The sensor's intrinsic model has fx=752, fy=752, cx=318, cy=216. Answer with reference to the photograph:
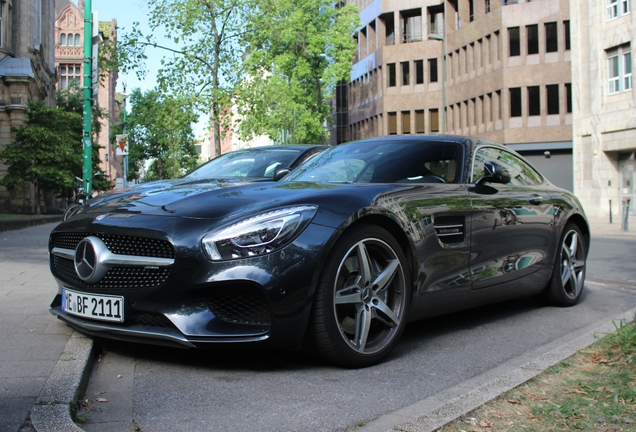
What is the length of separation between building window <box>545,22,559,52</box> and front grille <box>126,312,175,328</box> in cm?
4414

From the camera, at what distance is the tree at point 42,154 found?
33.6 meters

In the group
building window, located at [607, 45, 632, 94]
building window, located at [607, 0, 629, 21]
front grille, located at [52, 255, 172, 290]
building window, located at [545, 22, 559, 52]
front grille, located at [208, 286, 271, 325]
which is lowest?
front grille, located at [208, 286, 271, 325]

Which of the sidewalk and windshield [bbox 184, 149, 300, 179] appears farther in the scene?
windshield [bbox 184, 149, 300, 179]

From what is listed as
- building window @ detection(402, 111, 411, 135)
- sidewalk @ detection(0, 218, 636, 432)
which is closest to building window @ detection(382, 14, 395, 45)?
building window @ detection(402, 111, 411, 135)

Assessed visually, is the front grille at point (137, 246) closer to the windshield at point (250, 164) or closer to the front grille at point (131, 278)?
the front grille at point (131, 278)

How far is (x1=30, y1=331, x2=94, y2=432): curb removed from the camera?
2.96m

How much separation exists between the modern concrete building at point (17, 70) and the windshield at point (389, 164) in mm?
35099

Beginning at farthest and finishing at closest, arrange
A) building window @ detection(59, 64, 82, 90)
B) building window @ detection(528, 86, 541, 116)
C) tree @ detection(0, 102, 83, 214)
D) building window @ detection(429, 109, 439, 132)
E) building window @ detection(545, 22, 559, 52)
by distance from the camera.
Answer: building window @ detection(59, 64, 82, 90) → building window @ detection(429, 109, 439, 132) → building window @ detection(528, 86, 541, 116) → building window @ detection(545, 22, 559, 52) → tree @ detection(0, 102, 83, 214)

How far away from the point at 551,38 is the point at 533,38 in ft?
3.52

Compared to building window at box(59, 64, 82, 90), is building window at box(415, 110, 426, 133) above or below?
below

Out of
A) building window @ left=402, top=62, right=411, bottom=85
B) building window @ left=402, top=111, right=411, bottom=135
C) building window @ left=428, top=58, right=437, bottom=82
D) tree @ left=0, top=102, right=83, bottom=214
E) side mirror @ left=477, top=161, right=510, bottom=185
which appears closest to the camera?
side mirror @ left=477, top=161, right=510, bottom=185

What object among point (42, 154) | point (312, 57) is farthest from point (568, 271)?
point (312, 57)

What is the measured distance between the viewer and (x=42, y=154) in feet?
110

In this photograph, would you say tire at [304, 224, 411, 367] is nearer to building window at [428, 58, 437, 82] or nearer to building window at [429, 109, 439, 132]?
building window at [429, 109, 439, 132]
